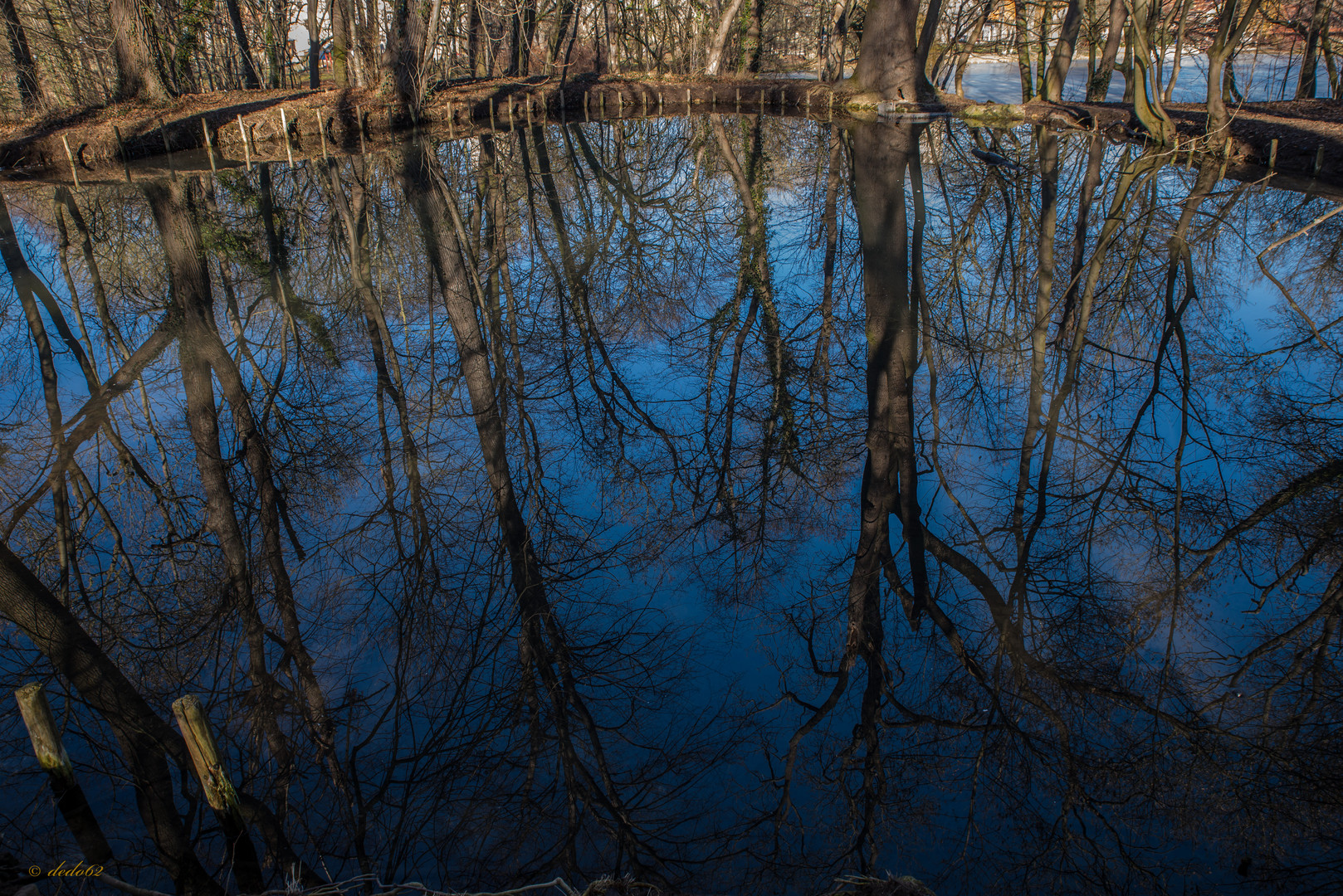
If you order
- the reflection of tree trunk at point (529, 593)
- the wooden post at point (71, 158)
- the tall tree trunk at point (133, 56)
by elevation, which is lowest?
the reflection of tree trunk at point (529, 593)

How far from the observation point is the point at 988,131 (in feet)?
53.2

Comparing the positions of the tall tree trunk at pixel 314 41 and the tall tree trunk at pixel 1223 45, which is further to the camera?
A: the tall tree trunk at pixel 314 41

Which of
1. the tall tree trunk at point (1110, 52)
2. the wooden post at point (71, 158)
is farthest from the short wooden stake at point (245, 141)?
the tall tree trunk at point (1110, 52)

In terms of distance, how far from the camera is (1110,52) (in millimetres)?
16688

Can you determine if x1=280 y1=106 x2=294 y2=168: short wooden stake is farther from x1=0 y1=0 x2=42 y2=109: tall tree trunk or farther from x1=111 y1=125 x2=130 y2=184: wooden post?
x1=0 y1=0 x2=42 y2=109: tall tree trunk

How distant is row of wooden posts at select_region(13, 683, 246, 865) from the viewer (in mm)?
2549

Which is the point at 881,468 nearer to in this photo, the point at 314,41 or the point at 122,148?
the point at 122,148

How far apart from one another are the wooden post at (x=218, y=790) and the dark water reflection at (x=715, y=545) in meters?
0.12

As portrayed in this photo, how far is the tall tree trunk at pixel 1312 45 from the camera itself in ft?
48.8

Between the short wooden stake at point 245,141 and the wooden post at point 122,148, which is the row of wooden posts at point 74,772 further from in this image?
the wooden post at point 122,148

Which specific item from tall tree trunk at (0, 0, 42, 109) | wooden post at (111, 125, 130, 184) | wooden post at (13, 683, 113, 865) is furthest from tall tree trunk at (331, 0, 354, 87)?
wooden post at (13, 683, 113, 865)

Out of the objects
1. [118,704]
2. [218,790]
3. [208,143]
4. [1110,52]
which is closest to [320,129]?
[208,143]

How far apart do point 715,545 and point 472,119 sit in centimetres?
1766

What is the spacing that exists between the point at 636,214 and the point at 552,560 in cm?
839
